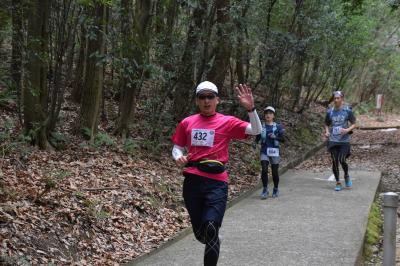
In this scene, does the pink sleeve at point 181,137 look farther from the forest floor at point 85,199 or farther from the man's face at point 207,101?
the forest floor at point 85,199

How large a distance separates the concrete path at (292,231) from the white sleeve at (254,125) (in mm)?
2133

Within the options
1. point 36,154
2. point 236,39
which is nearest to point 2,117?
point 36,154

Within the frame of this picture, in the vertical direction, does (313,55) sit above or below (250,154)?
above

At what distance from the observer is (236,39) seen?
12969mm

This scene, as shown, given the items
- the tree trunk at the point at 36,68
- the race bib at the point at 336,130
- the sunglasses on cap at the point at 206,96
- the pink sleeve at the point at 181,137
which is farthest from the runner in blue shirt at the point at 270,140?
the sunglasses on cap at the point at 206,96

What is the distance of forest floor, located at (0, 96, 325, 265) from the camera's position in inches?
238

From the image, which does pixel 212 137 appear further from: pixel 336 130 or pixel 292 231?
pixel 336 130

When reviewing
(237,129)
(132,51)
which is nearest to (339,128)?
(132,51)

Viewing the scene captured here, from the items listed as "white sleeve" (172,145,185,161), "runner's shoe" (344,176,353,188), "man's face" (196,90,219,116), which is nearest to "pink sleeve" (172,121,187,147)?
"white sleeve" (172,145,185,161)

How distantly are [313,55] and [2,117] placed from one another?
10.9 metres

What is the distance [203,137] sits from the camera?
5.35 m

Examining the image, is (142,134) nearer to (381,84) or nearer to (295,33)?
(295,33)

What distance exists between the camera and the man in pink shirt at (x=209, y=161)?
516 cm

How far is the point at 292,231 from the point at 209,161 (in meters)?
3.43
